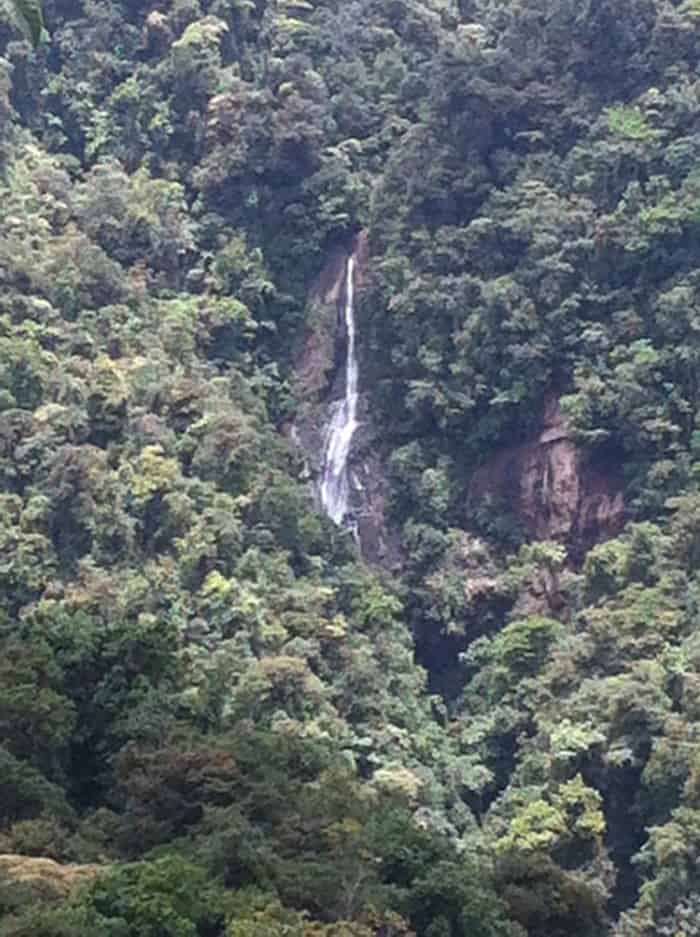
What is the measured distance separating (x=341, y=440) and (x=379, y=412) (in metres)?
1.02

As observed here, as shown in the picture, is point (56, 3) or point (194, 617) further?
point (56, 3)

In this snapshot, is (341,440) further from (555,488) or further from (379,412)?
(555,488)

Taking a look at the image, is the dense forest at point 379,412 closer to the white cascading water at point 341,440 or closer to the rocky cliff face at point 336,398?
the rocky cliff face at point 336,398

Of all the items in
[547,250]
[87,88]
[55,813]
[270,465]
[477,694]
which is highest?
[87,88]

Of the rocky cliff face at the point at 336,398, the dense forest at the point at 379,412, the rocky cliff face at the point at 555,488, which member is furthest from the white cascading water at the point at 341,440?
the rocky cliff face at the point at 555,488

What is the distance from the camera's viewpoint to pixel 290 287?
40406mm

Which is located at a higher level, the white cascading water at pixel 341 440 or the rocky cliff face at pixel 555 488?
the white cascading water at pixel 341 440

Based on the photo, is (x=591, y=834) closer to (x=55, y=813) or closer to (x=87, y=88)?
(x=55, y=813)

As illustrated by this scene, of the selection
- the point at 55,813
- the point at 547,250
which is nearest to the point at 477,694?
the point at 547,250

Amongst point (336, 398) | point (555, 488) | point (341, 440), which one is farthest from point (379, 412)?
point (555, 488)

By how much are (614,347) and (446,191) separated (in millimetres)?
5592

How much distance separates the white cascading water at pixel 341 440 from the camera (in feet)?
124

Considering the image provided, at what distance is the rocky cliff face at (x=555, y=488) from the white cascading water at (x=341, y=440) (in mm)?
2861

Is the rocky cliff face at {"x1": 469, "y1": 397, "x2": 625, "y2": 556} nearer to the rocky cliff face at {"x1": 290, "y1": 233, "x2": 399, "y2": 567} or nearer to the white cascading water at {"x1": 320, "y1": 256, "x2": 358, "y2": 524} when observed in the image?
the rocky cliff face at {"x1": 290, "y1": 233, "x2": 399, "y2": 567}
